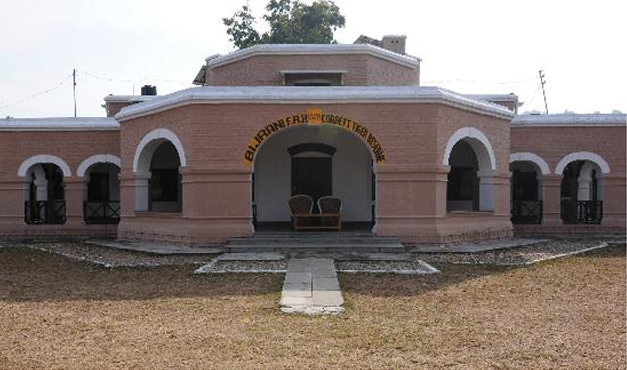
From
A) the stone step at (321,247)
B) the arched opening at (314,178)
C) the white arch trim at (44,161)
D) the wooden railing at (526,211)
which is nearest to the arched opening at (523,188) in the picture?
the wooden railing at (526,211)

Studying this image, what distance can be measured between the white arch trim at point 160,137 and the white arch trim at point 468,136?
6.72 metres

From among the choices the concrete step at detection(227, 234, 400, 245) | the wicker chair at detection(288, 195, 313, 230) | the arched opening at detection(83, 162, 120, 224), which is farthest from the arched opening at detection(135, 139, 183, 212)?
the concrete step at detection(227, 234, 400, 245)

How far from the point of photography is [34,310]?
8.10m

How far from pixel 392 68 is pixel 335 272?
10426 millimetres

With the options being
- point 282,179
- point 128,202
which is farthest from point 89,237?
point 282,179

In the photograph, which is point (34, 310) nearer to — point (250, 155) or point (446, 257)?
point (250, 155)

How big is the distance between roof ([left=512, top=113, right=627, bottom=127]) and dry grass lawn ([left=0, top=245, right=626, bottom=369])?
29.1 feet

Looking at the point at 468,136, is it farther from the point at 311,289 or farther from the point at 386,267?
the point at 311,289

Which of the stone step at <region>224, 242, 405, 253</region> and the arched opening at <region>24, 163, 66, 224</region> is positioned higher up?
the arched opening at <region>24, 163, 66, 224</region>

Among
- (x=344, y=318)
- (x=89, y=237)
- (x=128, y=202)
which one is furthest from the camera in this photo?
(x=89, y=237)

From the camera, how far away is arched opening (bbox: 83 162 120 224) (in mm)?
20062

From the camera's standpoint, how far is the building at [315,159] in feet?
48.5

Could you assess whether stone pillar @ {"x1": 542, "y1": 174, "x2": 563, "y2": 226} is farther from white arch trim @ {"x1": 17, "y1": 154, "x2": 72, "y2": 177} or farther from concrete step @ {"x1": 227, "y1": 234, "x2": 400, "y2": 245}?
white arch trim @ {"x1": 17, "y1": 154, "x2": 72, "y2": 177}

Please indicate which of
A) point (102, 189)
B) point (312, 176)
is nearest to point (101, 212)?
point (102, 189)
